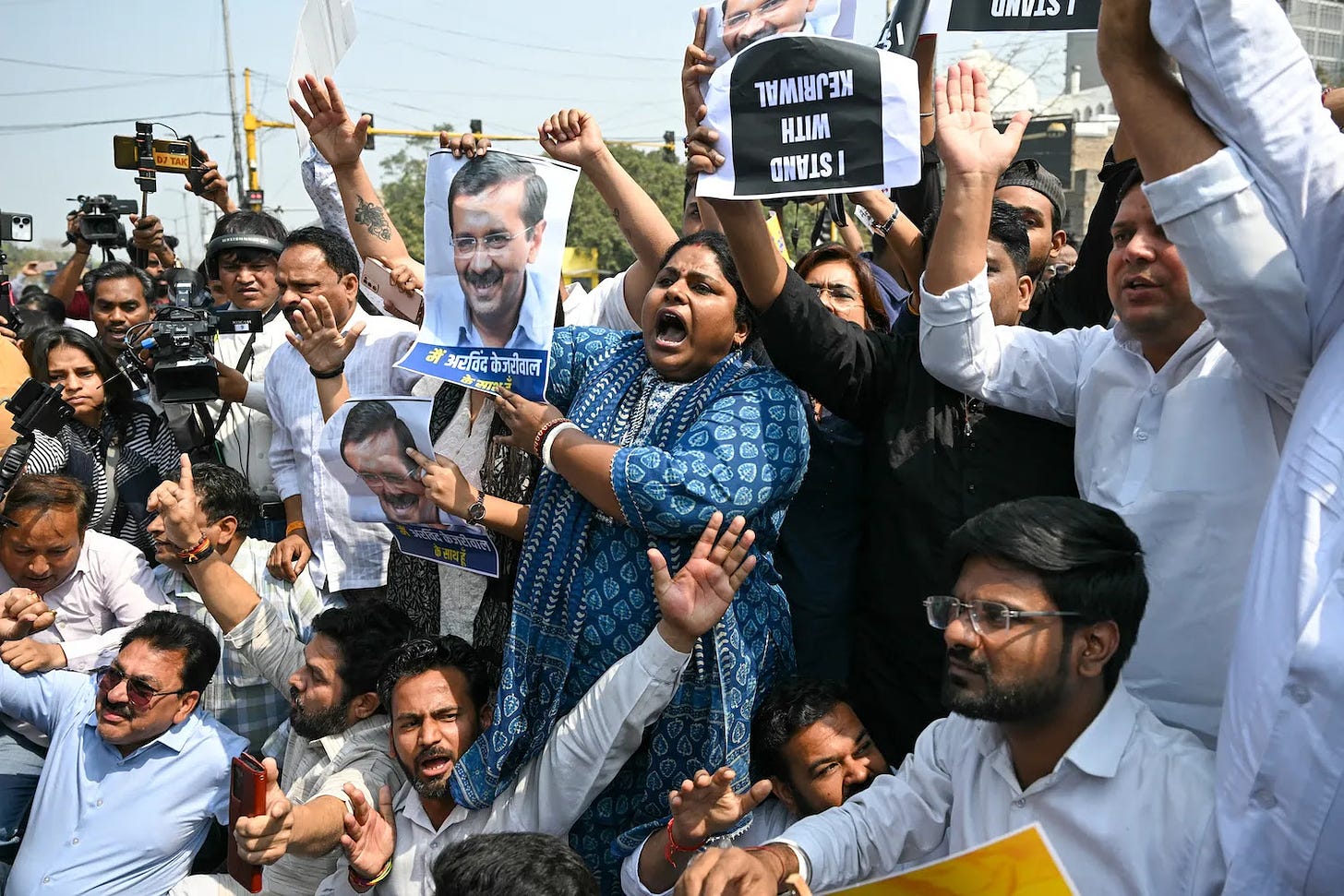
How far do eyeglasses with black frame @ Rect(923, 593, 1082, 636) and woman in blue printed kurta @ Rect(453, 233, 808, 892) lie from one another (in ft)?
2.22

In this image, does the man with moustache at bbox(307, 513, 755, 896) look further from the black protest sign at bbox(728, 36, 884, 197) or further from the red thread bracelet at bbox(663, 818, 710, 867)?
the black protest sign at bbox(728, 36, 884, 197)

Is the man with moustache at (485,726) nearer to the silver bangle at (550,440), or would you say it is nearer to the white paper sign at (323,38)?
the silver bangle at (550,440)

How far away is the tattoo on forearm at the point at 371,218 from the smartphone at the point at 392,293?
89mm

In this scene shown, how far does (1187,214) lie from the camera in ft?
6.00

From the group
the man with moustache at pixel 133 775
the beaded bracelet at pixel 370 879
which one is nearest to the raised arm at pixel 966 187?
the beaded bracelet at pixel 370 879

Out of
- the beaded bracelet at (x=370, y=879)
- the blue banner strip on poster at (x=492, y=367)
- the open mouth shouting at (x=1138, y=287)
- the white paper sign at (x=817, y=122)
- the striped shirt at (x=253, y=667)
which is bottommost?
the beaded bracelet at (x=370, y=879)

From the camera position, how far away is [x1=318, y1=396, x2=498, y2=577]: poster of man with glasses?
3166 millimetres

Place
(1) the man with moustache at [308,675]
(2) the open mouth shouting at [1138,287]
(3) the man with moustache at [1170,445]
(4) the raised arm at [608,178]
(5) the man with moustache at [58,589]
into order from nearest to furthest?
(3) the man with moustache at [1170,445] < (2) the open mouth shouting at [1138,287] < (4) the raised arm at [608,178] < (1) the man with moustache at [308,675] < (5) the man with moustache at [58,589]

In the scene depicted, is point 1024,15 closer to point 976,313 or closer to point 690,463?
point 976,313

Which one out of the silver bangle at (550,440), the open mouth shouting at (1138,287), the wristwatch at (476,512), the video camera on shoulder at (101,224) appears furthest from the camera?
the video camera on shoulder at (101,224)

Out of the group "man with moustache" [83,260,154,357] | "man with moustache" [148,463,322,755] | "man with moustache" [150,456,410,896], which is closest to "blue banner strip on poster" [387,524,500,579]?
"man with moustache" [150,456,410,896]

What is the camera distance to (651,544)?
9.72ft

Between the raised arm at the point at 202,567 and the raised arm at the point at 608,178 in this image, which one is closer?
the raised arm at the point at 608,178

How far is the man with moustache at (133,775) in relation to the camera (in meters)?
3.81
